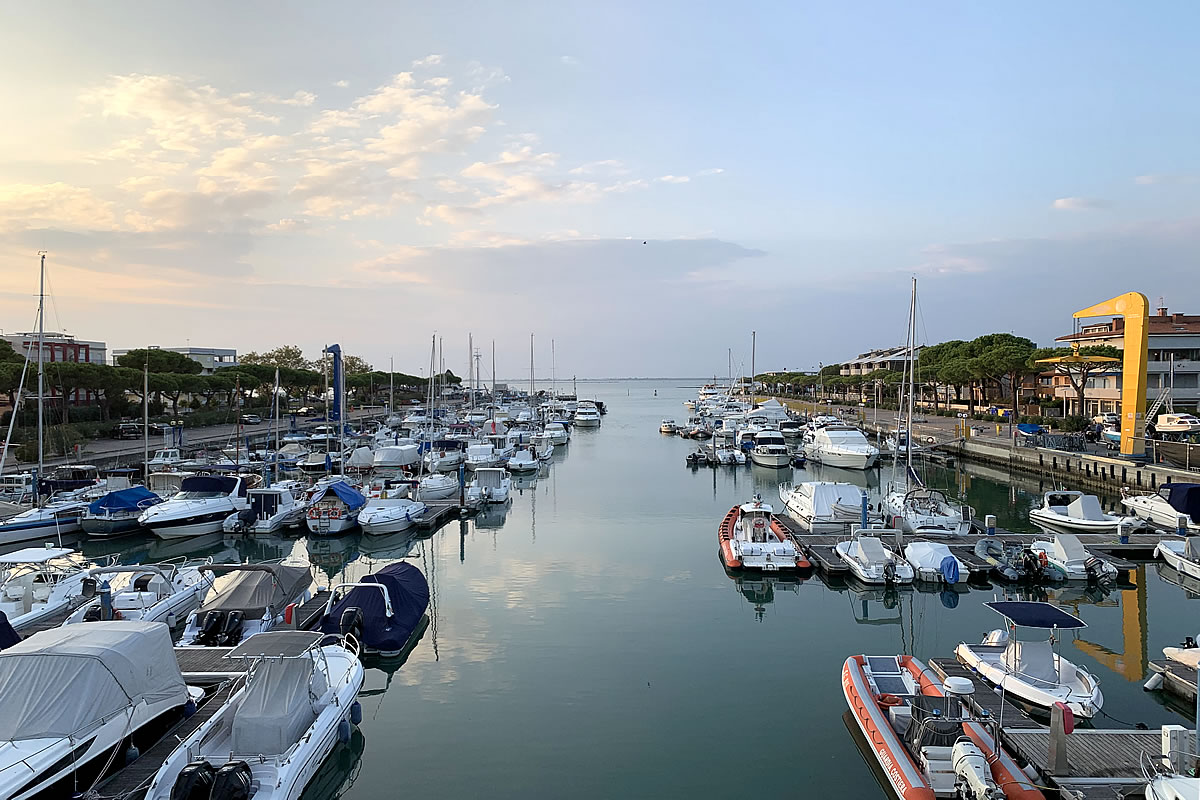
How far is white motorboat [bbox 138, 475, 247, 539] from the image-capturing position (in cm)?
2830

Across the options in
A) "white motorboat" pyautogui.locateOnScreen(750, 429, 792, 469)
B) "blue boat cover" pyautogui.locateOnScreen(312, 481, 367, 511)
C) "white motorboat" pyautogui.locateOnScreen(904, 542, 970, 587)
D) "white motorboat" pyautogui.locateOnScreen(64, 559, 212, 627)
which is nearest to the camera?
"white motorboat" pyautogui.locateOnScreen(64, 559, 212, 627)

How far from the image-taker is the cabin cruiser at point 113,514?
28578 mm

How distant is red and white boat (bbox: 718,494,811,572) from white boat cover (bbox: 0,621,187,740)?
639 inches

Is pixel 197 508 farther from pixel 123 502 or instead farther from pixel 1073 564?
pixel 1073 564

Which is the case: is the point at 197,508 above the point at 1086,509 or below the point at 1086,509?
below

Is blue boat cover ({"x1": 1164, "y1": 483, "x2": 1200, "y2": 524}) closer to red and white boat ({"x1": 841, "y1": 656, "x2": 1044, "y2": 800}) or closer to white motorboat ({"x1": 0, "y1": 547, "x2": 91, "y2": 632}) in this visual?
red and white boat ({"x1": 841, "y1": 656, "x2": 1044, "y2": 800})

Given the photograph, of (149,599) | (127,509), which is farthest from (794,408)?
(149,599)

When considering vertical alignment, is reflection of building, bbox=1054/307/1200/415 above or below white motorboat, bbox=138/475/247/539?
above

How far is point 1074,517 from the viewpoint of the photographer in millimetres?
28547

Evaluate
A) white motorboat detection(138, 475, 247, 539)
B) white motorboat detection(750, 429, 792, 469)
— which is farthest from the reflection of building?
white motorboat detection(138, 475, 247, 539)

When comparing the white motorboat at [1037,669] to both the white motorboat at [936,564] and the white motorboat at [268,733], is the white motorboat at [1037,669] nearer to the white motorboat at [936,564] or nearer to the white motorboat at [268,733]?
the white motorboat at [936,564]

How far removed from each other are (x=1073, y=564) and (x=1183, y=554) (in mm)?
4114


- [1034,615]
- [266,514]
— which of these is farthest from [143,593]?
[1034,615]

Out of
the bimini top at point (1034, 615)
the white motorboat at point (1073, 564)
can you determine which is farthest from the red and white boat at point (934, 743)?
the white motorboat at point (1073, 564)
